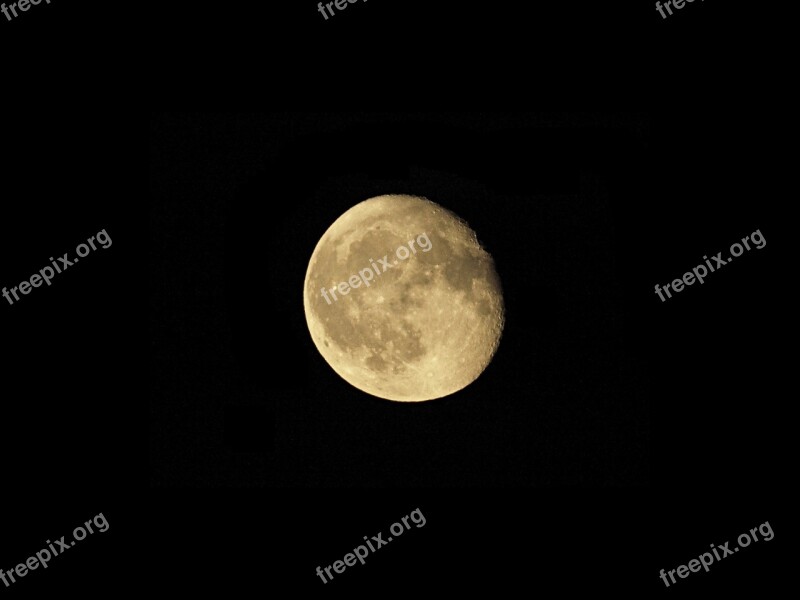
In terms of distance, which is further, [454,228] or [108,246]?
[108,246]

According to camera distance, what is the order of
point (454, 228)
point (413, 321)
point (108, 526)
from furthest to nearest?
point (108, 526) < point (454, 228) < point (413, 321)

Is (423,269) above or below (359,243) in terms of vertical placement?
below

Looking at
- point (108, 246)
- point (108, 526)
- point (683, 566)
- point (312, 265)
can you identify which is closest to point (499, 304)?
point (312, 265)

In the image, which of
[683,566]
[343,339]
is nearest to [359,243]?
[343,339]

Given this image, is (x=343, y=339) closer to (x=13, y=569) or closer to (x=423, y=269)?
(x=423, y=269)

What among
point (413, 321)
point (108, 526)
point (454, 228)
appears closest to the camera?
point (413, 321)

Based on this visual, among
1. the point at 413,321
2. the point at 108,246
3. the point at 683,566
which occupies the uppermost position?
the point at 108,246
